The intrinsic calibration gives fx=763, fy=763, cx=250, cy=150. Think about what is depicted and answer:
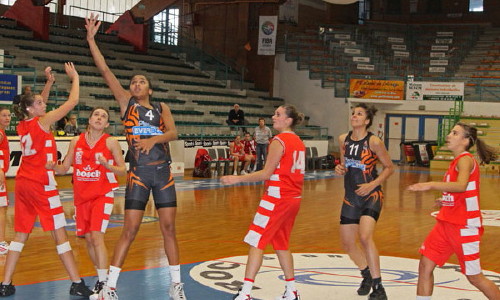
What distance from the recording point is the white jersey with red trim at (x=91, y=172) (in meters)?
6.28

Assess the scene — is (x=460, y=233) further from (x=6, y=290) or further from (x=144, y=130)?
(x=6, y=290)

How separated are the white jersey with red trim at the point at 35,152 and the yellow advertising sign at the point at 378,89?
23797mm

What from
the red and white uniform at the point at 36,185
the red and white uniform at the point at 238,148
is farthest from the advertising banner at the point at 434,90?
the red and white uniform at the point at 36,185

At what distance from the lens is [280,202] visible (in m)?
5.94

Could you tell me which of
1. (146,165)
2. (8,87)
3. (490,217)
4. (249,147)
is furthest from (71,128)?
(146,165)

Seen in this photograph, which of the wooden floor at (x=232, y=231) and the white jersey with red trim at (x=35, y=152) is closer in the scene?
the white jersey with red trim at (x=35, y=152)

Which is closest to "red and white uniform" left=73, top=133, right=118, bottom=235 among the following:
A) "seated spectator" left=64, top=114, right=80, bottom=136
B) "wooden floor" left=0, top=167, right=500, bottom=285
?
"wooden floor" left=0, top=167, right=500, bottom=285

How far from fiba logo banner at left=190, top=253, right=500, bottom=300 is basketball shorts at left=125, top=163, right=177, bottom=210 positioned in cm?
103

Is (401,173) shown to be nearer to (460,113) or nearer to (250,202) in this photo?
(460,113)

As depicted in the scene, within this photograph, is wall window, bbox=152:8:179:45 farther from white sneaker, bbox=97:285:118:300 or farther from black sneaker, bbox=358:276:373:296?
white sneaker, bbox=97:285:118:300

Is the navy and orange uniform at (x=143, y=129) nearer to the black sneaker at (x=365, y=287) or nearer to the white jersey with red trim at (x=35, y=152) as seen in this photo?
the white jersey with red trim at (x=35, y=152)

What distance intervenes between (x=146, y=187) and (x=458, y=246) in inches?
95.2

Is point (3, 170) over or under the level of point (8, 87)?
under

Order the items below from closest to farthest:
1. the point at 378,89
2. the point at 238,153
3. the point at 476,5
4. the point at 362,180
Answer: the point at 362,180
the point at 238,153
the point at 378,89
the point at 476,5
